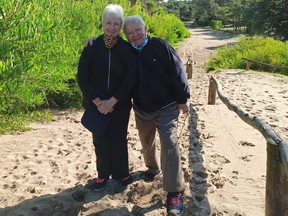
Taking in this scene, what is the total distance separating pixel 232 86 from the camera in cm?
1116

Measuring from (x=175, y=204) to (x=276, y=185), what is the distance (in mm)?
904

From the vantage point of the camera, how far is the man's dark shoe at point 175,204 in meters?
3.33

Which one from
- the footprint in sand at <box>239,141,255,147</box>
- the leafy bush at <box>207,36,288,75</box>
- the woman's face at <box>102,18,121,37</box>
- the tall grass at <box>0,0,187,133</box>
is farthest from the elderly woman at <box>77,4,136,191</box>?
the leafy bush at <box>207,36,288,75</box>

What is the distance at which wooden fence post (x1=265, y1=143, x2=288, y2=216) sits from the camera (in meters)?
2.83

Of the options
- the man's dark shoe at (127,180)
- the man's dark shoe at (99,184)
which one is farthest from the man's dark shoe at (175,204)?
the man's dark shoe at (99,184)

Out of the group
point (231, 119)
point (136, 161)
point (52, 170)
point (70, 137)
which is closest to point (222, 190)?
point (136, 161)

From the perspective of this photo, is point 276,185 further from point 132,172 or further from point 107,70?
point 132,172

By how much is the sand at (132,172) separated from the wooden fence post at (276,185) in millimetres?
679

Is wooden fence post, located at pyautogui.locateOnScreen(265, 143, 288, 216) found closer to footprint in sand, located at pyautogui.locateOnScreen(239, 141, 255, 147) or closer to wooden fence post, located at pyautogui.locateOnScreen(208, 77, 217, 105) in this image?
footprint in sand, located at pyautogui.locateOnScreen(239, 141, 255, 147)

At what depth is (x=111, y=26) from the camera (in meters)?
3.12

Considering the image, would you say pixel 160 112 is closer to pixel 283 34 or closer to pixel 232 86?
pixel 232 86

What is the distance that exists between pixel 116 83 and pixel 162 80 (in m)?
0.40

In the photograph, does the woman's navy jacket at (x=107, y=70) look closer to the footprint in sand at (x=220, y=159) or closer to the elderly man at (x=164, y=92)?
the elderly man at (x=164, y=92)

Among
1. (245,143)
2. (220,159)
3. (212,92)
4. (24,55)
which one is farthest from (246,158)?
(212,92)
